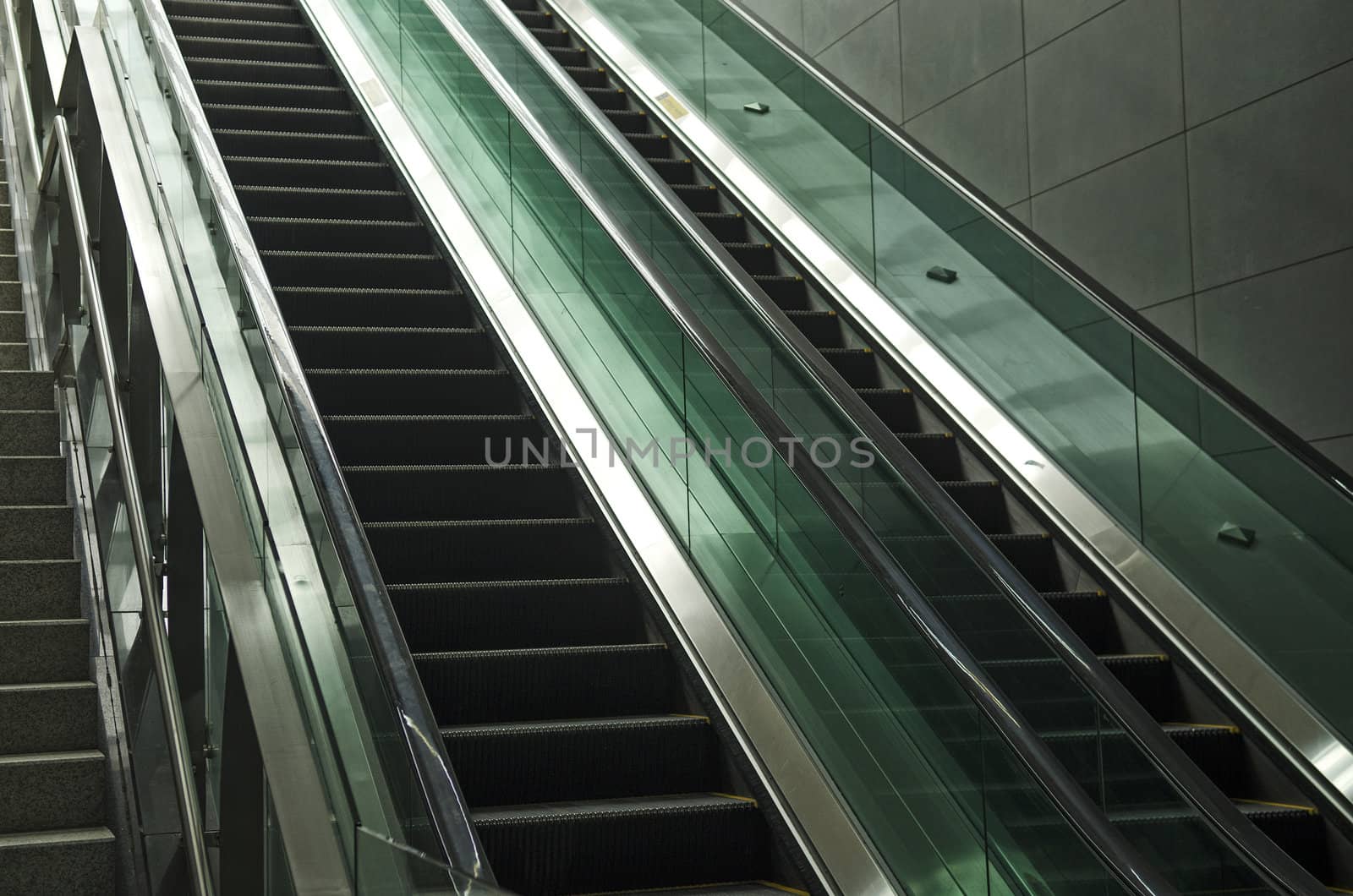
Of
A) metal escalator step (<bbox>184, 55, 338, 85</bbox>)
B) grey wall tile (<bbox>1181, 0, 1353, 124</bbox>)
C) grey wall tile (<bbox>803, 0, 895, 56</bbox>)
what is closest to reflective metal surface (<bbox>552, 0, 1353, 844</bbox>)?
grey wall tile (<bbox>803, 0, 895, 56</bbox>)

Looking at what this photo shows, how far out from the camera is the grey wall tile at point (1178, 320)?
16.5 ft

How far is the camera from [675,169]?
716 centimetres

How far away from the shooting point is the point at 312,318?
5582 mm

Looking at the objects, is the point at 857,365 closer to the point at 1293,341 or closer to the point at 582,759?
the point at 1293,341

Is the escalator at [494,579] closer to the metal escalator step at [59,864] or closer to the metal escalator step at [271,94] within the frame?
the metal escalator step at [271,94]

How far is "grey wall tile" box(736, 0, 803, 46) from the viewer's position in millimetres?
7656

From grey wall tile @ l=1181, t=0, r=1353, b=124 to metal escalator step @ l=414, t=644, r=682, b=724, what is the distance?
9.17ft

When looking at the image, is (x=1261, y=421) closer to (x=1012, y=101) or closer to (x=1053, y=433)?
(x=1053, y=433)

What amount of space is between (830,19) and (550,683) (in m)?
4.66

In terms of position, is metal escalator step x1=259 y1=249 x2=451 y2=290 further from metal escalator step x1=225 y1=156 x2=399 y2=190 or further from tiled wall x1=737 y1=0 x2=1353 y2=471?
tiled wall x1=737 y1=0 x2=1353 y2=471

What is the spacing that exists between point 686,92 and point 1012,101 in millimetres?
1996

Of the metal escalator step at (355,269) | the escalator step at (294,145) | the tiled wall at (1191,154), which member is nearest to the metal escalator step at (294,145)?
the escalator step at (294,145)

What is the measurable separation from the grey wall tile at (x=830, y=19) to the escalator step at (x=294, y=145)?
7.76ft

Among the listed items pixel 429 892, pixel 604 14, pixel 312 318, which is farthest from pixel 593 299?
pixel 604 14
